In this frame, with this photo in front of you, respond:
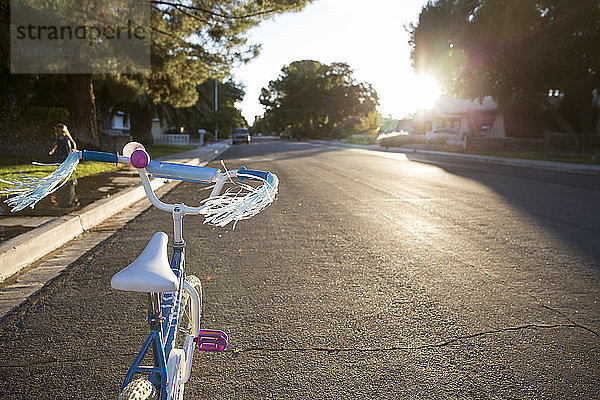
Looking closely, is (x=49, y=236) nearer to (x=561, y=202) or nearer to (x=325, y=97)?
(x=561, y=202)

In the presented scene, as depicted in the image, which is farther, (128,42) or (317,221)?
(128,42)

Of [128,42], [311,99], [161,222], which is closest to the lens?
[161,222]

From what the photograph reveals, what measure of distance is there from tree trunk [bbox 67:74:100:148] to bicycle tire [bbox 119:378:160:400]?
20625 millimetres

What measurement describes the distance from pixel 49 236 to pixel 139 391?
Answer: 4.70 metres

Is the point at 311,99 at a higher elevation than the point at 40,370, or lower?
higher

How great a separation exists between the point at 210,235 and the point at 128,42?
14307 millimetres

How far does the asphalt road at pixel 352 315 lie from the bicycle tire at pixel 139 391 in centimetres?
89

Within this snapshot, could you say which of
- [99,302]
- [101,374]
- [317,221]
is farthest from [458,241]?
[101,374]

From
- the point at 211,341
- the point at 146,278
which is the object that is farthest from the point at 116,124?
the point at 146,278

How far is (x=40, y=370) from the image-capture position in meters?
2.97

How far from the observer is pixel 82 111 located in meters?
20.6

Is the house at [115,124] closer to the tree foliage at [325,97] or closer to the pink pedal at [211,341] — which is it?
the pink pedal at [211,341]

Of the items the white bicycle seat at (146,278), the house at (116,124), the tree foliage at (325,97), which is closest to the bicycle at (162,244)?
the white bicycle seat at (146,278)

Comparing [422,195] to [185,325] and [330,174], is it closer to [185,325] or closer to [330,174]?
[330,174]
